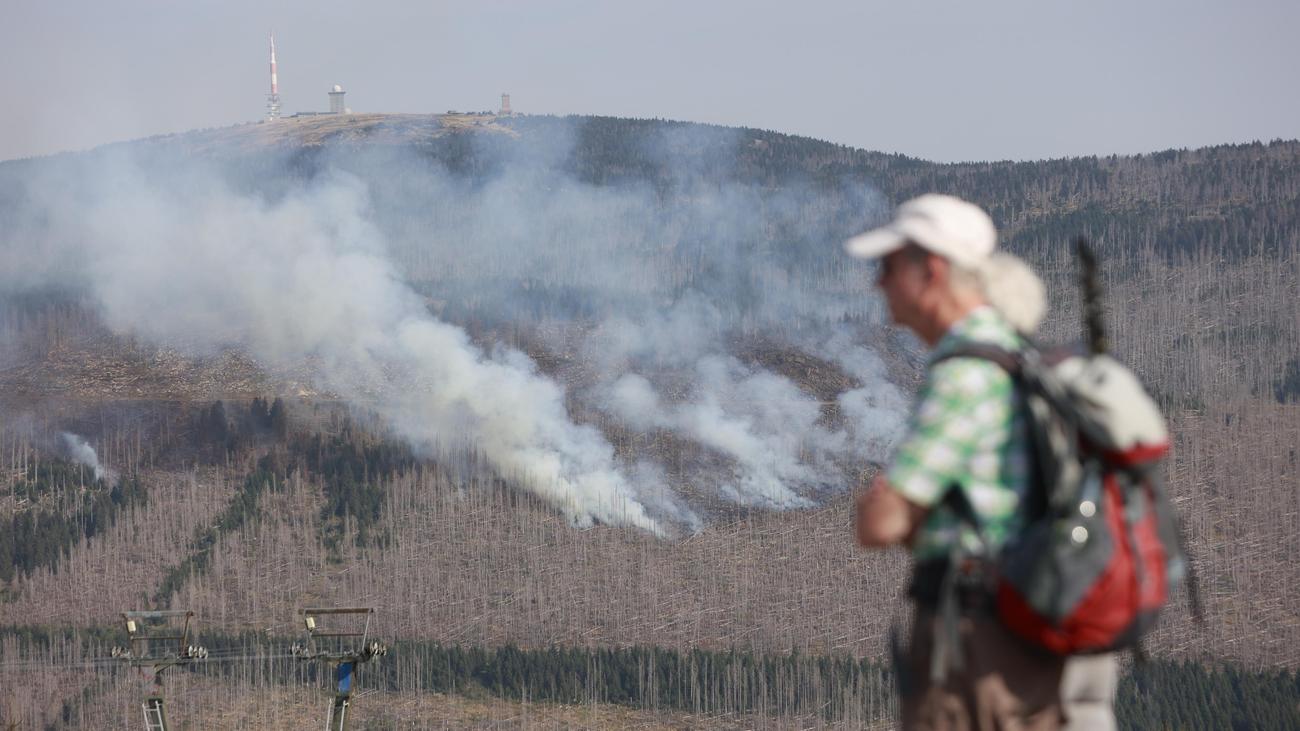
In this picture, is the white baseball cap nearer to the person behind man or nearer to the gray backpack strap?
the person behind man

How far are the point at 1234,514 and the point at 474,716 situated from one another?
60.9 meters

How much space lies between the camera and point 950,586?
623cm

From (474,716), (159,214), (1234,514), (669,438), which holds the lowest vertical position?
(474,716)

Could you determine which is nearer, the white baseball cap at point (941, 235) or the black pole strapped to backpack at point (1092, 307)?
the black pole strapped to backpack at point (1092, 307)

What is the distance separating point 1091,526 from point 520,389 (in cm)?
13734

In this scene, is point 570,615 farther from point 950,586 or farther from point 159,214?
point 950,586

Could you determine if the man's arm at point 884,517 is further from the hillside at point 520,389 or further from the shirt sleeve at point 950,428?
the hillside at point 520,389

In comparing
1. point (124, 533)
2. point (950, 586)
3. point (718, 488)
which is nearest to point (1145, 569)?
point (950, 586)

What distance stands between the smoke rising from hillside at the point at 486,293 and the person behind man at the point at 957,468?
121 metres

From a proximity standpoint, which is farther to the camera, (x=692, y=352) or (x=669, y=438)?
(x=692, y=352)

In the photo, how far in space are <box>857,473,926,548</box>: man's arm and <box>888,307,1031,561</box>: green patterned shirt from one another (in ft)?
0.12

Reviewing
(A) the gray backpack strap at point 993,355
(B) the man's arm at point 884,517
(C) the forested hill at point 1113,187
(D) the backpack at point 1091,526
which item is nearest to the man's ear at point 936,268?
(A) the gray backpack strap at point 993,355

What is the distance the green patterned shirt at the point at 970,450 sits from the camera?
6176 mm

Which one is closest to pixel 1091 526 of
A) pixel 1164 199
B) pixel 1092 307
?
pixel 1092 307
